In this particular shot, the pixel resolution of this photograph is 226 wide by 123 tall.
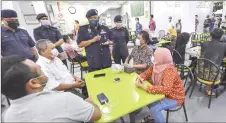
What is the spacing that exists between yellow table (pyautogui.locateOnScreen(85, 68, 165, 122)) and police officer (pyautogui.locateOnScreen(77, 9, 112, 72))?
57cm

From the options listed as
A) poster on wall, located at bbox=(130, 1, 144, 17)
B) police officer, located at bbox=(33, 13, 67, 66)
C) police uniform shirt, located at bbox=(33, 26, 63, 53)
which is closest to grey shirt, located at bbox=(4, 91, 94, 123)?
police officer, located at bbox=(33, 13, 67, 66)

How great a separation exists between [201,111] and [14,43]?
Result: 313 cm

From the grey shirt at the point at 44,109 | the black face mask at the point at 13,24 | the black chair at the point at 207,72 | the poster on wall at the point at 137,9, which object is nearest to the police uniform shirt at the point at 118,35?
the black chair at the point at 207,72

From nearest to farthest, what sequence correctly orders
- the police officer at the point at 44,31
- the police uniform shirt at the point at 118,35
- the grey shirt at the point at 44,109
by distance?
the grey shirt at the point at 44,109 < the police officer at the point at 44,31 < the police uniform shirt at the point at 118,35

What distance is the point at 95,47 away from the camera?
2.49 m

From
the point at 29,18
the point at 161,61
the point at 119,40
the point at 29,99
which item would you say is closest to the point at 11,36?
the point at 29,99

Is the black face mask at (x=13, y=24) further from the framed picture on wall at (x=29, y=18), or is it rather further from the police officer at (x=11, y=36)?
the framed picture on wall at (x=29, y=18)

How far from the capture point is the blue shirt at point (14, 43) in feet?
7.41

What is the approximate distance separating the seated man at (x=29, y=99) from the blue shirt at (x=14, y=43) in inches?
66.9

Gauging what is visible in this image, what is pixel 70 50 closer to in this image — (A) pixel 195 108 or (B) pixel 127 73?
(B) pixel 127 73

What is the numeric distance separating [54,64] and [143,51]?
52.7 inches

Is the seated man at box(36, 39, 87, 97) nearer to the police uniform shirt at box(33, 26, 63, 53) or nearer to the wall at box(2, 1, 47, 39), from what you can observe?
the police uniform shirt at box(33, 26, 63, 53)

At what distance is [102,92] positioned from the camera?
1.52 metres

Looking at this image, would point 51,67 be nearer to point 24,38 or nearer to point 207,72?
point 24,38
